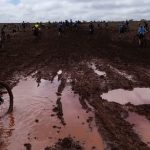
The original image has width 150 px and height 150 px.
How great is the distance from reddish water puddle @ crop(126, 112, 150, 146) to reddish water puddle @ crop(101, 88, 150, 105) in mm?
1698

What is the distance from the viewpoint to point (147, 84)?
17188mm

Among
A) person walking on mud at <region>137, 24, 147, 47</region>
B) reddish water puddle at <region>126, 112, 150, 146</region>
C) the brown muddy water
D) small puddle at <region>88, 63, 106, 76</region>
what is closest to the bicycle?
the brown muddy water

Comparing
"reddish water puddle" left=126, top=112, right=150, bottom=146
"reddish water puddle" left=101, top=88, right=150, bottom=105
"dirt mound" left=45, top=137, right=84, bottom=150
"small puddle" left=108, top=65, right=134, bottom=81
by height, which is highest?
"dirt mound" left=45, top=137, right=84, bottom=150

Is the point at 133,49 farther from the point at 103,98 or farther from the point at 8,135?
the point at 8,135

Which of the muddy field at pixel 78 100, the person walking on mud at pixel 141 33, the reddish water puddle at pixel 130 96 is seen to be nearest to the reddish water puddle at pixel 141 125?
the muddy field at pixel 78 100

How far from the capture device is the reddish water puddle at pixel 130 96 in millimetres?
14367

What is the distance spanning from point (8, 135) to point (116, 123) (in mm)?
2976

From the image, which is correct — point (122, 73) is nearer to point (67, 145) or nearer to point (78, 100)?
point (78, 100)

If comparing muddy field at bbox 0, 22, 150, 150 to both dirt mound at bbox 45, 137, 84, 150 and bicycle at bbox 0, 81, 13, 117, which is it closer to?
dirt mound at bbox 45, 137, 84, 150

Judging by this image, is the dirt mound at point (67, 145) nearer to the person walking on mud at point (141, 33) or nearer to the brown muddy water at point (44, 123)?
the brown muddy water at point (44, 123)

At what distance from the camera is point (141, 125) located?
11484 millimetres

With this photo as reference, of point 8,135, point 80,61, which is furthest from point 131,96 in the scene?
point 80,61

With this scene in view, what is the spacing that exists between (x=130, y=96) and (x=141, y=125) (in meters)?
3.71

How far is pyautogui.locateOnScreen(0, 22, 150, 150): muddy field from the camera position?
10.3m
